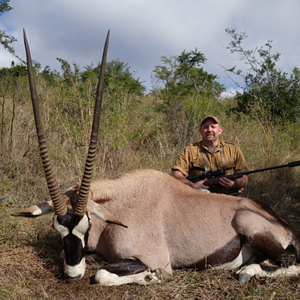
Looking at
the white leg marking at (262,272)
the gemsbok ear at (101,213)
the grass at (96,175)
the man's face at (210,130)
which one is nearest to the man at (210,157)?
the man's face at (210,130)

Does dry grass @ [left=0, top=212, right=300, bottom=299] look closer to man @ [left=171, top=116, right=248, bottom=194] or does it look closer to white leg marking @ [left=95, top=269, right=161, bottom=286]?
white leg marking @ [left=95, top=269, right=161, bottom=286]

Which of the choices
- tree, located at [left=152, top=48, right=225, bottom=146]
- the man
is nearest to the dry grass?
the man

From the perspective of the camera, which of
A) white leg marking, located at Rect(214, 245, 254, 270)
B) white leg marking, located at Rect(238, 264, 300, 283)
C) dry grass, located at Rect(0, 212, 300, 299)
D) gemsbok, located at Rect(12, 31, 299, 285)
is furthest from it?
white leg marking, located at Rect(214, 245, 254, 270)

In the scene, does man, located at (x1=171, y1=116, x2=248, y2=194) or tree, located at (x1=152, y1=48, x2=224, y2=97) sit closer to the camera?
man, located at (x1=171, y1=116, x2=248, y2=194)

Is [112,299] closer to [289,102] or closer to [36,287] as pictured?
[36,287]

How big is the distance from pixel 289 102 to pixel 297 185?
462 cm

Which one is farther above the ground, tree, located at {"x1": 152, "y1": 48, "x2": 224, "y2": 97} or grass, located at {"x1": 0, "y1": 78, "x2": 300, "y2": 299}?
tree, located at {"x1": 152, "y1": 48, "x2": 224, "y2": 97}

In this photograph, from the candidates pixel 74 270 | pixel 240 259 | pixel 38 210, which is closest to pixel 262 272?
pixel 240 259

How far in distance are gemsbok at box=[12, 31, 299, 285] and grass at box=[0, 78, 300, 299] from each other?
159 mm

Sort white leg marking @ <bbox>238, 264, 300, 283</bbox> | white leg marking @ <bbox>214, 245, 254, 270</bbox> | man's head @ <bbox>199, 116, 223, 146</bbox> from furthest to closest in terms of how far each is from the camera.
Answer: man's head @ <bbox>199, 116, 223, 146</bbox> < white leg marking @ <bbox>214, 245, 254, 270</bbox> < white leg marking @ <bbox>238, 264, 300, 283</bbox>

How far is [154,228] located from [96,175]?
2.66 metres

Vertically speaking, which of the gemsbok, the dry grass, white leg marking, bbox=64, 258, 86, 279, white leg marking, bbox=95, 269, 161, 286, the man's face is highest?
the man's face

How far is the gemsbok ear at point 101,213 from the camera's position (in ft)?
10.8

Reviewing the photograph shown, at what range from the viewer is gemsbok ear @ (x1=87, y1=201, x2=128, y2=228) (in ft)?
10.8
